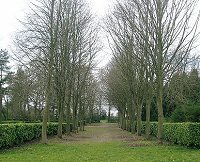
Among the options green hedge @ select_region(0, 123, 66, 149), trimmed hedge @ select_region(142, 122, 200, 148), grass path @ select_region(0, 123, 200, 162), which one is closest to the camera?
grass path @ select_region(0, 123, 200, 162)

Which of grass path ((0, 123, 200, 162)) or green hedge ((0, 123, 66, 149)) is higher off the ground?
green hedge ((0, 123, 66, 149))

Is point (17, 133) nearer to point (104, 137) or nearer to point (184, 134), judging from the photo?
point (184, 134)

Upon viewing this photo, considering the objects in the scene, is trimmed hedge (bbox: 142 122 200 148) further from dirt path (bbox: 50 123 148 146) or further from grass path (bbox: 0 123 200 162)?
dirt path (bbox: 50 123 148 146)

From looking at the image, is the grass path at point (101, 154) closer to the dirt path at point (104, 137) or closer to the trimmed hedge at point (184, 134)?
the trimmed hedge at point (184, 134)

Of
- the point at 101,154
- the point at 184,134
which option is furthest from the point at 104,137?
the point at 101,154

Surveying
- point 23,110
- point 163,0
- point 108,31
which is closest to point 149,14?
point 163,0

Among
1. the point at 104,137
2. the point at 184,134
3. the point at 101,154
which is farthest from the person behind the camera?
the point at 104,137

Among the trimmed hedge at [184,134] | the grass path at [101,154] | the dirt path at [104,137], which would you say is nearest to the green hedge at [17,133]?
the grass path at [101,154]

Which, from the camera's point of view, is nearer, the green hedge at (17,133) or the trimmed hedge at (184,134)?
the trimmed hedge at (184,134)

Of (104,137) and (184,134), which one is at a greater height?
(184,134)

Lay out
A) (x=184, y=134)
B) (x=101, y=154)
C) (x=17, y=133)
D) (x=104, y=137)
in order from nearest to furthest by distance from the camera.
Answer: (x=101, y=154) < (x=184, y=134) < (x=17, y=133) < (x=104, y=137)

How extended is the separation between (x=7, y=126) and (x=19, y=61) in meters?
9.67

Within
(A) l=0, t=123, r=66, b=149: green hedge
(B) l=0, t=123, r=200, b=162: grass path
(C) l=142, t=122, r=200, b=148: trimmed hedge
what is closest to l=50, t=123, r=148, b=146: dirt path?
(C) l=142, t=122, r=200, b=148: trimmed hedge

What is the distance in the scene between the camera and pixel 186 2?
19.8 metres
